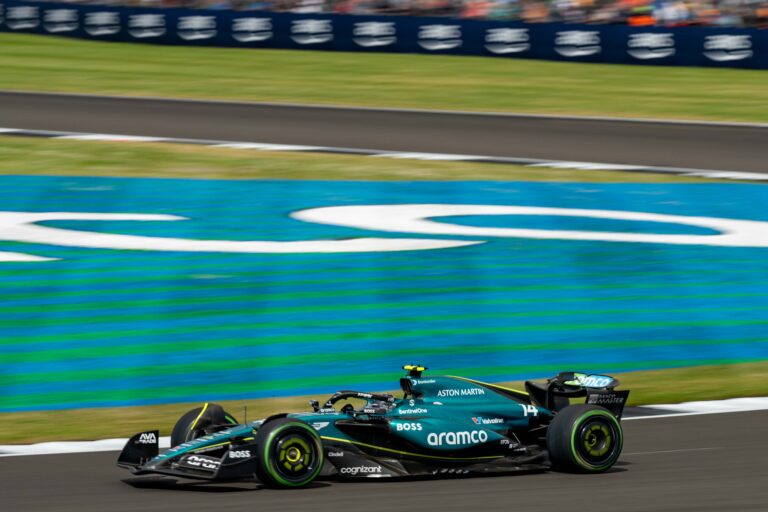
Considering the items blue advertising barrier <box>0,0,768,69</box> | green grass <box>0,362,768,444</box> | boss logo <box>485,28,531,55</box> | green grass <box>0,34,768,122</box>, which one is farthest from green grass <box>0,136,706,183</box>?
boss logo <box>485,28,531,55</box>

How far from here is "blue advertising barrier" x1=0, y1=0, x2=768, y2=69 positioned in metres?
25.4

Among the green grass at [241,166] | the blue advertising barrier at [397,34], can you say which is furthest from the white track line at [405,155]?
the blue advertising barrier at [397,34]

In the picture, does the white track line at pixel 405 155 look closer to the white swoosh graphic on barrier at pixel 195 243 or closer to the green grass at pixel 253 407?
the white swoosh graphic on barrier at pixel 195 243

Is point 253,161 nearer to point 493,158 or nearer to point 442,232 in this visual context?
point 493,158

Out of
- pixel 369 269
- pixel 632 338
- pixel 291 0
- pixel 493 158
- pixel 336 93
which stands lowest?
pixel 632 338

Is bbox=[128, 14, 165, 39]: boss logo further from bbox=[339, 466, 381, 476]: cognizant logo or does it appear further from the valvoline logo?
bbox=[339, 466, 381, 476]: cognizant logo

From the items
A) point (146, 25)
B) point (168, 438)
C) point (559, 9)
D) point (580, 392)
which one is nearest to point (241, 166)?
point (168, 438)

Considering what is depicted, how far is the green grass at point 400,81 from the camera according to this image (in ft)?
76.3

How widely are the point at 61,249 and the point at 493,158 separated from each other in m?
7.51

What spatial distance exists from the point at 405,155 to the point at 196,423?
12.1 m

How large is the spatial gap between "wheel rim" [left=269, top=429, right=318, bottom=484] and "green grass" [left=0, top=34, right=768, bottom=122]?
16.7 meters

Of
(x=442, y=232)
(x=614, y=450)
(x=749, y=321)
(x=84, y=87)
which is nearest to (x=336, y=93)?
(x=84, y=87)

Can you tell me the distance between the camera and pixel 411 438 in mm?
6852

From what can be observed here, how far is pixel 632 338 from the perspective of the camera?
1058 cm
